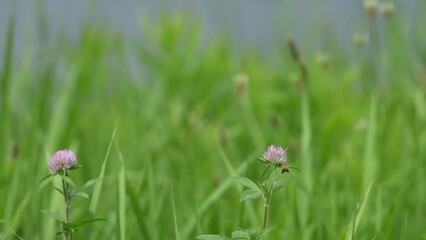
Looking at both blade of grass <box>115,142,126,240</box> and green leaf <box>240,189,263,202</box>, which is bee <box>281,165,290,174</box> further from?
blade of grass <box>115,142,126,240</box>

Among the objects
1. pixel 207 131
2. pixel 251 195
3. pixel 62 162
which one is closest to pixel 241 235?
pixel 251 195

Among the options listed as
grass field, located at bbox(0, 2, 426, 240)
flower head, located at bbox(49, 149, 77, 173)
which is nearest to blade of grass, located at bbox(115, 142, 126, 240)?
grass field, located at bbox(0, 2, 426, 240)

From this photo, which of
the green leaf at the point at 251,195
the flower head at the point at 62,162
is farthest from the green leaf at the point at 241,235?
the flower head at the point at 62,162

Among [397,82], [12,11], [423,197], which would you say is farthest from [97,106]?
[423,197]

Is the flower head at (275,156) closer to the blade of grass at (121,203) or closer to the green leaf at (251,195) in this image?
the green leaf at (251,195)

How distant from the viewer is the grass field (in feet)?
3.99

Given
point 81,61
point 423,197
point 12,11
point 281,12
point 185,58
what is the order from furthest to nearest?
point 281,12 → point 185,58 → point 81,61 → point 12,11 → point 423,197

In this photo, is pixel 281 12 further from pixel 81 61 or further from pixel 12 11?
pixel 12 11

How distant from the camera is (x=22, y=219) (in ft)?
4.44

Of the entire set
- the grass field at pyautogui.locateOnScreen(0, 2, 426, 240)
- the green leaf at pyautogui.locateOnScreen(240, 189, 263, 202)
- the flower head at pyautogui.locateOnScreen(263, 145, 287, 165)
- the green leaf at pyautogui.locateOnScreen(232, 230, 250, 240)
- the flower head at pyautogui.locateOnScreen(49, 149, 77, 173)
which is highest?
the grass field at pyautogui.locateOnScreen(0, 2, 426, 240)

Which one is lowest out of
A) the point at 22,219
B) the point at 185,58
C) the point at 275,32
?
the point at 22,219

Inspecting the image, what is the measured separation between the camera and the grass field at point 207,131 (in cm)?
122

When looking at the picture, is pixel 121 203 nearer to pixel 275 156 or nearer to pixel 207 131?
pixel 275 156

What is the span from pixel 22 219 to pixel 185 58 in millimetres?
819
